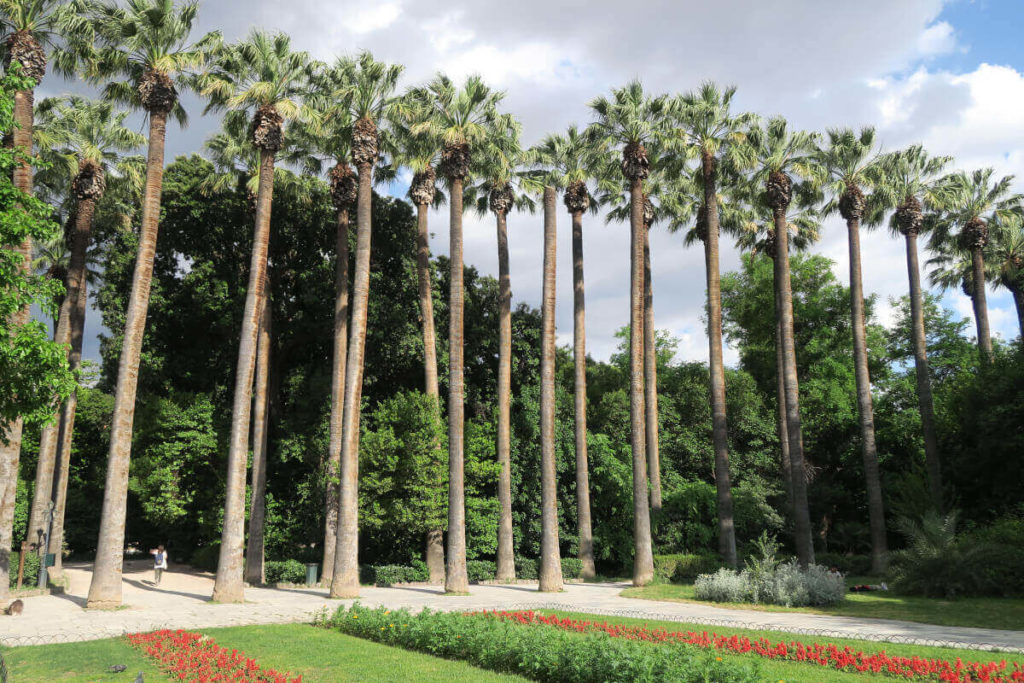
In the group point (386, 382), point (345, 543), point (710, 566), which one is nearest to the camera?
point (345, 543)

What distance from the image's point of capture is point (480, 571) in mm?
29203

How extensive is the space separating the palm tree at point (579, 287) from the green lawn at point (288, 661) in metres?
16.3

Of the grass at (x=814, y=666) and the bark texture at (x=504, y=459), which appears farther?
the bark texture at (x=504, y=459)

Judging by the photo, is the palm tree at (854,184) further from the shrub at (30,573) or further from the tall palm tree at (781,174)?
the shrub at (30,573)

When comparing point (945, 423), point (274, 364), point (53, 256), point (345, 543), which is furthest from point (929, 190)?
point (53, 256)

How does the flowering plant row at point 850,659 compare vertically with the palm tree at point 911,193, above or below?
below

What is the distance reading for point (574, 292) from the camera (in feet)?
102

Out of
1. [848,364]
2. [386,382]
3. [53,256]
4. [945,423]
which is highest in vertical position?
[53,256]

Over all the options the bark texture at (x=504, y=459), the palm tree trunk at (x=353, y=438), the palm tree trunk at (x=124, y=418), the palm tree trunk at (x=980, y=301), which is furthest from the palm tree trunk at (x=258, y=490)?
the palm tree trunk at (x=980, y=301)

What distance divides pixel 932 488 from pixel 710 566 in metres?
10.2

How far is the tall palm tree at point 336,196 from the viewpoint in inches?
997

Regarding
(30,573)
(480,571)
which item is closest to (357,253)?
(480,571)

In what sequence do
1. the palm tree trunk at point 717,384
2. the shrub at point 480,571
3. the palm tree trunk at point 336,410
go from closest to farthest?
1. the palm tree trunk at point 336,410
2. the palm tree trunk at point 717,384
3. the shrub at point 480,571

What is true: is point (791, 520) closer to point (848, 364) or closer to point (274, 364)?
point (848, 364)
